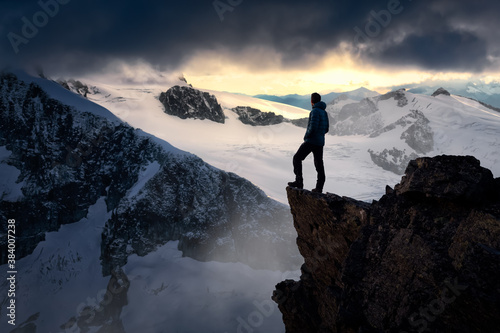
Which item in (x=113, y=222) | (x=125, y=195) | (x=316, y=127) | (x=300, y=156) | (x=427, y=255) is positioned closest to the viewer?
(x=427, y=255)

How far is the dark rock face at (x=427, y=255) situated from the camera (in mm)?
5414

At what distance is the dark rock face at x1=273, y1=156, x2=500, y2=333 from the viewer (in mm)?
5414

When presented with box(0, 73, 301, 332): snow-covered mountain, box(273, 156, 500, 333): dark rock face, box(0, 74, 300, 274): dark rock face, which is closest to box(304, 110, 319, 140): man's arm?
box(273, 156, 500, 333): dark rock face

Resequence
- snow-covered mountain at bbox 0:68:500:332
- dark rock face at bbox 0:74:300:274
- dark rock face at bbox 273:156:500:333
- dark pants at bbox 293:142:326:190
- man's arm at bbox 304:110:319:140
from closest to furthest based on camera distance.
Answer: dark rock face at bbox 273:156:500:333
man's arm at bbox 304:110:319:140
dark pants at bbox 293:142:326:190
snow-covered mountain at bbox 0:68:500:332
dark rock face at bbox 0:74:300:274

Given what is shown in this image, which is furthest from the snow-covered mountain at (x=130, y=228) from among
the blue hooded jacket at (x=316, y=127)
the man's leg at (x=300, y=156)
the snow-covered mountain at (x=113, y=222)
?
the blue hooded jacket at (x=316, y=127)

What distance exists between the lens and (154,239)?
301 feet

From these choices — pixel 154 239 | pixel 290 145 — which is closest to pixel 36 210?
pixel 154 239

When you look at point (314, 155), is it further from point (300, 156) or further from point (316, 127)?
point (316, 127)

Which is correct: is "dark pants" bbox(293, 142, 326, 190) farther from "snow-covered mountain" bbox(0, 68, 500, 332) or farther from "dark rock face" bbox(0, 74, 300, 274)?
"dark rock face" bbox(0, 74, 300, 274)

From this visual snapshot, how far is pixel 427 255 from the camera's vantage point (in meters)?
6.62

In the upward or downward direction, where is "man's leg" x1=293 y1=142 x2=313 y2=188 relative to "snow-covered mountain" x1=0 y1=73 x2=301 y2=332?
upward

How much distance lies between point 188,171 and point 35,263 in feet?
196

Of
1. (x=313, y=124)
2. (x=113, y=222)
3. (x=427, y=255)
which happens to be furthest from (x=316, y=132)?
(x=113, y=222)

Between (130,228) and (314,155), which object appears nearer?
(314,155)
